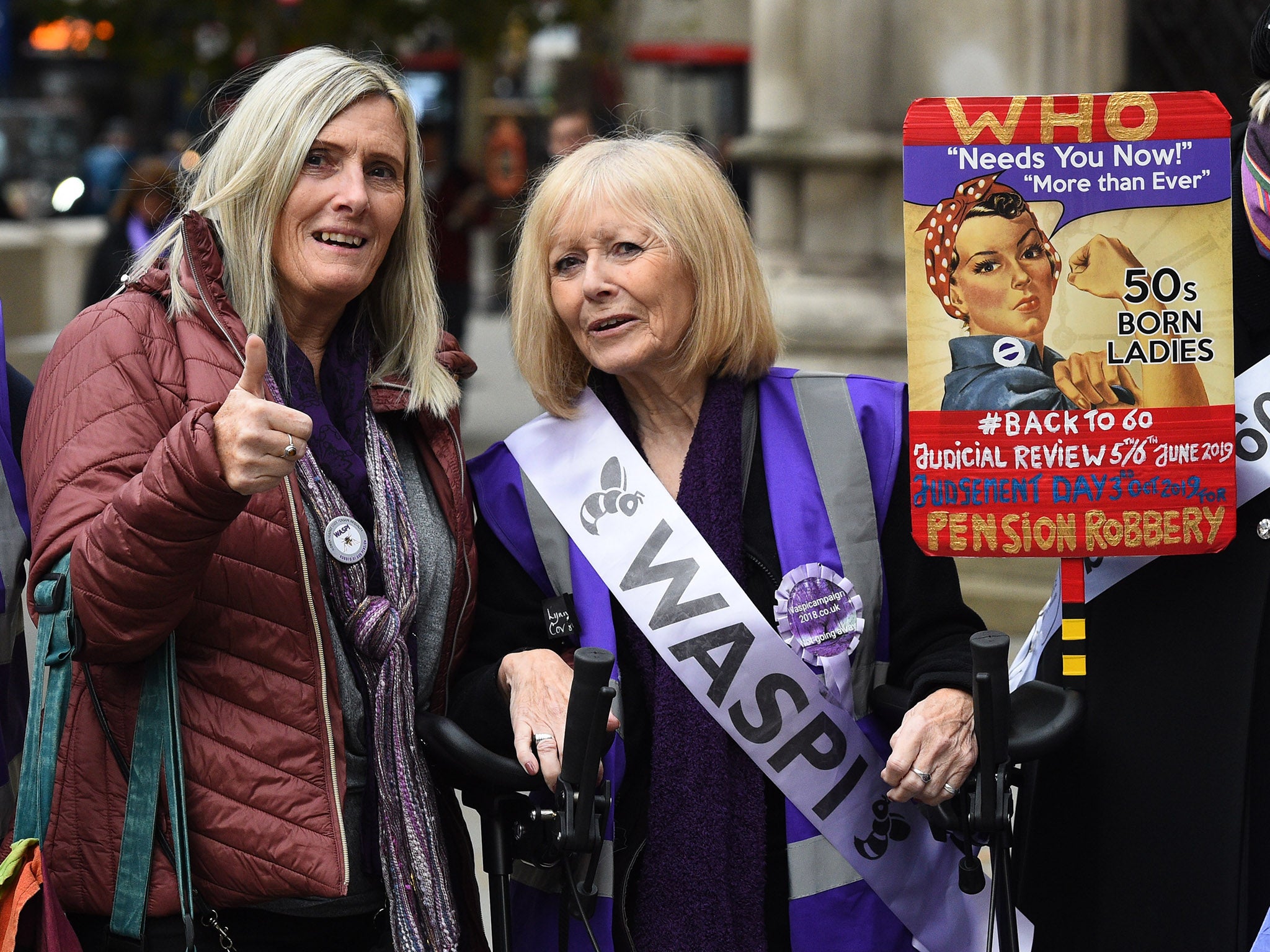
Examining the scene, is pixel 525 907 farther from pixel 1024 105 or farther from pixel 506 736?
pixel 1024 105

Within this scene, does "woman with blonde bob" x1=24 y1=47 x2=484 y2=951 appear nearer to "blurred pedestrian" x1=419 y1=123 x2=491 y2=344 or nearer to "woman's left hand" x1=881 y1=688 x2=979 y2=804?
"woman's left hand" x1=881 y1=688 x2=979 y2=804

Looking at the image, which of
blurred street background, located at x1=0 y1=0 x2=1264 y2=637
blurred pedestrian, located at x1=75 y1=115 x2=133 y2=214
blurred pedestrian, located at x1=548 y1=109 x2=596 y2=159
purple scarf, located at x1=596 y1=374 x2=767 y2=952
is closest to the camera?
purple scarf, located at x1=596 y1=374 x2=767 y2=952

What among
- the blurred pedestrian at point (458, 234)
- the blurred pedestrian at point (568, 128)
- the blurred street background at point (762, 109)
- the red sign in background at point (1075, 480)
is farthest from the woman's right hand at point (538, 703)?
the blurred pedestrian at point (458, 234)

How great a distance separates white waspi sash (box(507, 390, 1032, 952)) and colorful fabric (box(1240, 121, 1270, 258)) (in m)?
0.93

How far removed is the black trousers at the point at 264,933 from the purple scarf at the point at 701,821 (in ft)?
1.35

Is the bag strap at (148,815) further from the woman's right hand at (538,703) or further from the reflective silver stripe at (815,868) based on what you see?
the reflective silver stripe at (815,868)

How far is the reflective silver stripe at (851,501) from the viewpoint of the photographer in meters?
2.59

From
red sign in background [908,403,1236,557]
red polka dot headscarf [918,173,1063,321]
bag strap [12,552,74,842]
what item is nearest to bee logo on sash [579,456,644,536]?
red sign in background [908,403,1236,557]

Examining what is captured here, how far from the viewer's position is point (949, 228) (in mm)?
2395

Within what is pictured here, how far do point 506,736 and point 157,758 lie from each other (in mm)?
545

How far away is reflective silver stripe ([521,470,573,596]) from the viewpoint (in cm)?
269

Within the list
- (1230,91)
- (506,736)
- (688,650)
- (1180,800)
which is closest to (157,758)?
(506,736)

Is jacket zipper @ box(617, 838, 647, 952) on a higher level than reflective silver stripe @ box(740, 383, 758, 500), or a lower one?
lower

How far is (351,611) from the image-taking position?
2471 millimetres
